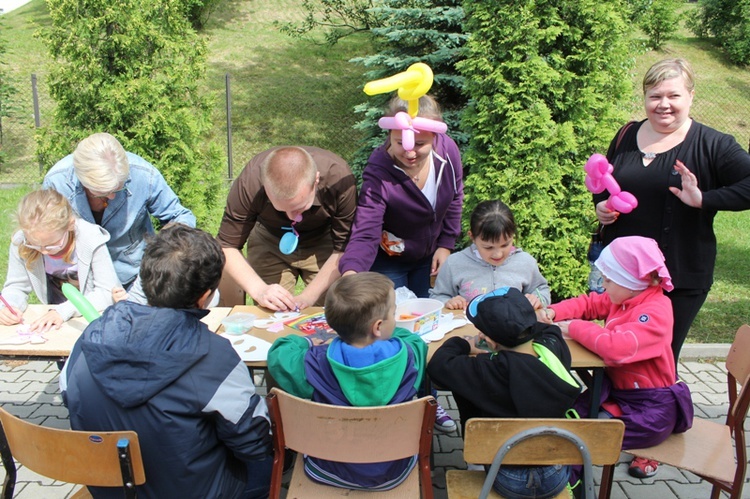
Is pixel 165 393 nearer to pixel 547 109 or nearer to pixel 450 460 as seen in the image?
pixel 450 460

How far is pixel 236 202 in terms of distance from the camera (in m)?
3.03

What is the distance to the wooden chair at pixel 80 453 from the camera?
5.51ft

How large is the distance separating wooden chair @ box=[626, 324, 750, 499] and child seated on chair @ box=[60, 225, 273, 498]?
5.06 ft

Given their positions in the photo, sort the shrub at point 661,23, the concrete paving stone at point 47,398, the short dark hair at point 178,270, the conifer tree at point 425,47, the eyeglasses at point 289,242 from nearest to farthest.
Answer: the short dark hair at point 178,270, the eyeglasses at point 289,242, the concrete paving stone at point 47,398, the conifer tree at point 425,47, the shrub at point 661,23

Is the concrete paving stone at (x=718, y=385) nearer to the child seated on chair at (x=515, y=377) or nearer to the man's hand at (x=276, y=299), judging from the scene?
the child seated on chair at (x=515, y=377)

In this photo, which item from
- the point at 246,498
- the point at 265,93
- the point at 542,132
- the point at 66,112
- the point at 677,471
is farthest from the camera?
the point at 265,93

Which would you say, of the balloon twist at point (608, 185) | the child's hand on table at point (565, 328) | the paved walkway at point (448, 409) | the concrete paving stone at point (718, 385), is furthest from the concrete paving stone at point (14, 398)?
the concrete paving stone at point (718, 385)

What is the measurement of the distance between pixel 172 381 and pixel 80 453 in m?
0.36

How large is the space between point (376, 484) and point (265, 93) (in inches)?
454

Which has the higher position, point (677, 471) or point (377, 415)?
point (377, 415)

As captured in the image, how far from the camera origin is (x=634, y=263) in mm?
2357

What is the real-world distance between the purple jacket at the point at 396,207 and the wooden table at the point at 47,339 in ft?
2.50

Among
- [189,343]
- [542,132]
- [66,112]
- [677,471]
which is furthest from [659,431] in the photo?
[66,112]

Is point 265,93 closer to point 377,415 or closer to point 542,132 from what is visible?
point 542,132
